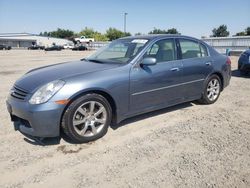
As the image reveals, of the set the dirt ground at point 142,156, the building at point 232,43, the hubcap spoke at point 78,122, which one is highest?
the building at point 232,43

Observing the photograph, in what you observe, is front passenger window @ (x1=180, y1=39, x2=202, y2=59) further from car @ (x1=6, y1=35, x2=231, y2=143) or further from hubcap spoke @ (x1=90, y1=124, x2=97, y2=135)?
hubcap spoke @ (x1=90, y1=124, x2=97, y2=135)

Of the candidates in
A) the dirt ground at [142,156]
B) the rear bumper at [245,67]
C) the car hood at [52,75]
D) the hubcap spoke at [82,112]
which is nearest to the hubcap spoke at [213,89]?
the dirt ground at [142,156]

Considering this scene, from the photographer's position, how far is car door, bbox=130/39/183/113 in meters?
4.16

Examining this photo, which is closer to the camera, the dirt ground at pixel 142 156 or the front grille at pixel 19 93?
the dirt ground at pixel 142 156

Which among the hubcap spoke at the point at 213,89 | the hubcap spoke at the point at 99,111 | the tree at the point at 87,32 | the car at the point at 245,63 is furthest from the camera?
the tree at the point at 87,32

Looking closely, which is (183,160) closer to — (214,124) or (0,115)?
(214,124)

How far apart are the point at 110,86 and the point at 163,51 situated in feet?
4.76

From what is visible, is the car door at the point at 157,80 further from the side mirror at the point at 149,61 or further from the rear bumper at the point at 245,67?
the rear bumper at the point at 245,67

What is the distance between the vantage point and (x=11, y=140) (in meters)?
3.82

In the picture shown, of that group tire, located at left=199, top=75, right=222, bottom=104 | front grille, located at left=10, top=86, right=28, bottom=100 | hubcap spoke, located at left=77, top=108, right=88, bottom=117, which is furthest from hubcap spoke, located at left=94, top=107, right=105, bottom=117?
tire, located at left=199, top=75, right=222, bottom=104

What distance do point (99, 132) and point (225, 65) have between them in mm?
3674

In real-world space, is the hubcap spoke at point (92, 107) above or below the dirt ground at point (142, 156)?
above

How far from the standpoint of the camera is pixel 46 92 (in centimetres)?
343

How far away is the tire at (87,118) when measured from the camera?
11.6 ft
